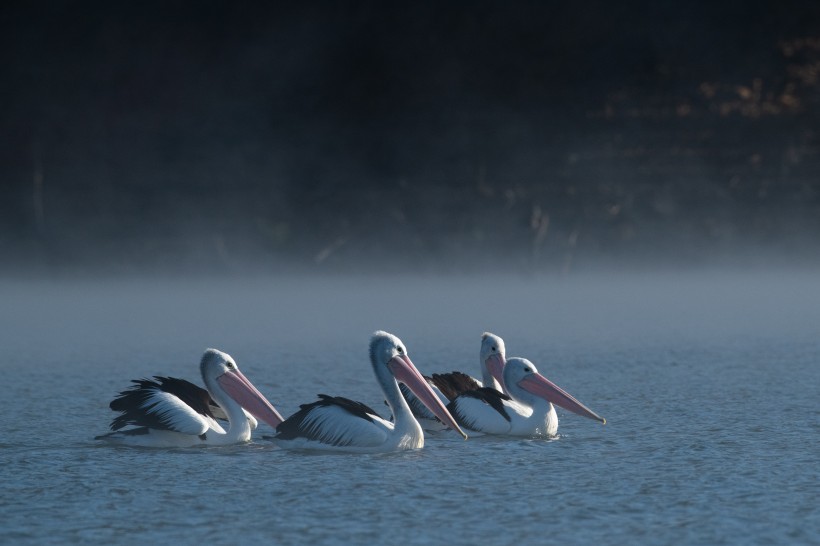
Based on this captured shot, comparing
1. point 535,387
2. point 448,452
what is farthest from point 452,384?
point 448,452

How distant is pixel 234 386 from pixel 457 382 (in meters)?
1.75

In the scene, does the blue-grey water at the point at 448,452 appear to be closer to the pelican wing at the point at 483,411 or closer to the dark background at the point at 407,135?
the pelican wing at the point at 483,411

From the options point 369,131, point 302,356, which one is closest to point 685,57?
point 369,131

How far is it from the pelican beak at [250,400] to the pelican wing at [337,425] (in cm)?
42

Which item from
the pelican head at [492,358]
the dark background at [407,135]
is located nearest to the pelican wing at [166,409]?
the pelican head at [492,358]

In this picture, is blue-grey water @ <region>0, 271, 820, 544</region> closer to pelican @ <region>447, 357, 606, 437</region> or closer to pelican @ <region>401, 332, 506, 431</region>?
pelican @ <region>447, 357, 606, 437</region>

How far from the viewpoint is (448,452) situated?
30.7 ft

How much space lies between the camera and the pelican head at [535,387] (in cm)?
1008

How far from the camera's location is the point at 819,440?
31.6ft

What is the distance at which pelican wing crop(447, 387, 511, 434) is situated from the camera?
391 inches

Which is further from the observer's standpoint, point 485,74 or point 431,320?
point 485,74

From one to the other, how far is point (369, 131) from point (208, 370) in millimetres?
32419

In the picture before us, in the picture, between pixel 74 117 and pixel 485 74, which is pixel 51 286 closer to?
pixel 74 117

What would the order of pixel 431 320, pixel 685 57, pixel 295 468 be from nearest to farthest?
pixel 295 468 < pixel 431 320 < pixel 685 57
